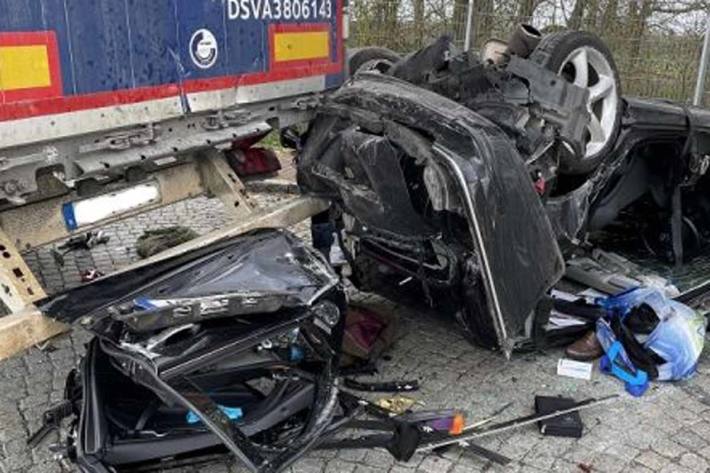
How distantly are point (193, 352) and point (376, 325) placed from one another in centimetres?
170

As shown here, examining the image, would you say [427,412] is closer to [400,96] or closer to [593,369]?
[593,369]

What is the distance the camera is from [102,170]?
Answer: 3.19 metres

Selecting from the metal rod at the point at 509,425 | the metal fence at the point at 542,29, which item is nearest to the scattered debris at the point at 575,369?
the metal rod at the point at 509,425

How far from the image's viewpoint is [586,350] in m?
4.10

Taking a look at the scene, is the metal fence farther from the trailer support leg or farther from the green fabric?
the trailer support leg

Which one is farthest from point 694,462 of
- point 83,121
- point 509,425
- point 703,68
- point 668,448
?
point 703,68

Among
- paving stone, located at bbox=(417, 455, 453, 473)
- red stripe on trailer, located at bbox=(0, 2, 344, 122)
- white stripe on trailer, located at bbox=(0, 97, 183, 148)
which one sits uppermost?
red stripe on trailer, located at bbox=(0, 2, 344, 122)

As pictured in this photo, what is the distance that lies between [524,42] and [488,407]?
1996mm

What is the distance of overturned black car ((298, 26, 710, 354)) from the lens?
3.14 meters

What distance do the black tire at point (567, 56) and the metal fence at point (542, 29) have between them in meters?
4.08

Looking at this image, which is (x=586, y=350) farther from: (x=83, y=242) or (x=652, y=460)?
(x=83, y=242)

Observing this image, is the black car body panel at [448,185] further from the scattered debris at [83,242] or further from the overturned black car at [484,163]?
the scattered debris at [83,242]

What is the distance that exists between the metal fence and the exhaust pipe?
4.13 meters

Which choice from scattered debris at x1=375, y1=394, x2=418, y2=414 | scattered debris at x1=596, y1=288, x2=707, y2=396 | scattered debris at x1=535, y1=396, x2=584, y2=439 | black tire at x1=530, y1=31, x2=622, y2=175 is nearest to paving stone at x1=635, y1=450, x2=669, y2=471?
scattered debris at x1=535, y1=396, x2=584, y2=439
